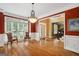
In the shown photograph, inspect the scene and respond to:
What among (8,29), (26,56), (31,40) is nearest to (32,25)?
(31,40)

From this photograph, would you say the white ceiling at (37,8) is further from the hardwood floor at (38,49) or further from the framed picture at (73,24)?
the hardwood floor at (38,49)

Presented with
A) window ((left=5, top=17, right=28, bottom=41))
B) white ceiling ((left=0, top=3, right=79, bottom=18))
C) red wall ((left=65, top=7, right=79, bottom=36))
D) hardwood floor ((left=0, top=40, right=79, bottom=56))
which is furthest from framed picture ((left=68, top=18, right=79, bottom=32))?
window ((left=5, top=17, right=28, bottom=41))

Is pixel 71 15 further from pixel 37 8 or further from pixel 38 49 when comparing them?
pixel 38 49

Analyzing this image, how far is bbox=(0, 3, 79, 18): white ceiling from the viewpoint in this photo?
115 inches

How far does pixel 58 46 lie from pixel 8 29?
1287mm

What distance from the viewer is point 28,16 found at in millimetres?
3018

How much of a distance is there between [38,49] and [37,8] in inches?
39.8

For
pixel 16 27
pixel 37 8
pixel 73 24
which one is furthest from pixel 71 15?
pixel 16 27

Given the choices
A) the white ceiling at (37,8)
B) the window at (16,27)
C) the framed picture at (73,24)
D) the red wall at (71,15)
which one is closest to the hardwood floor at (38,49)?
the window at (16,27)

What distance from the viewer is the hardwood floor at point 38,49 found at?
2.97 metres

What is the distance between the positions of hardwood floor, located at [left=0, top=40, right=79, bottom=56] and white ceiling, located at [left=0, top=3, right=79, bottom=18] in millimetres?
719

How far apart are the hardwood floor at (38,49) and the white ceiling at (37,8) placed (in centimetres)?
72

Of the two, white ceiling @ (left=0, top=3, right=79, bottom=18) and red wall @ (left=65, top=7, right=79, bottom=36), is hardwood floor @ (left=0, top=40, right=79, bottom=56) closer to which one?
red wall @ (left=65, top=7, right=79, bottom=36)

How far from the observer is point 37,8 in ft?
9.84
